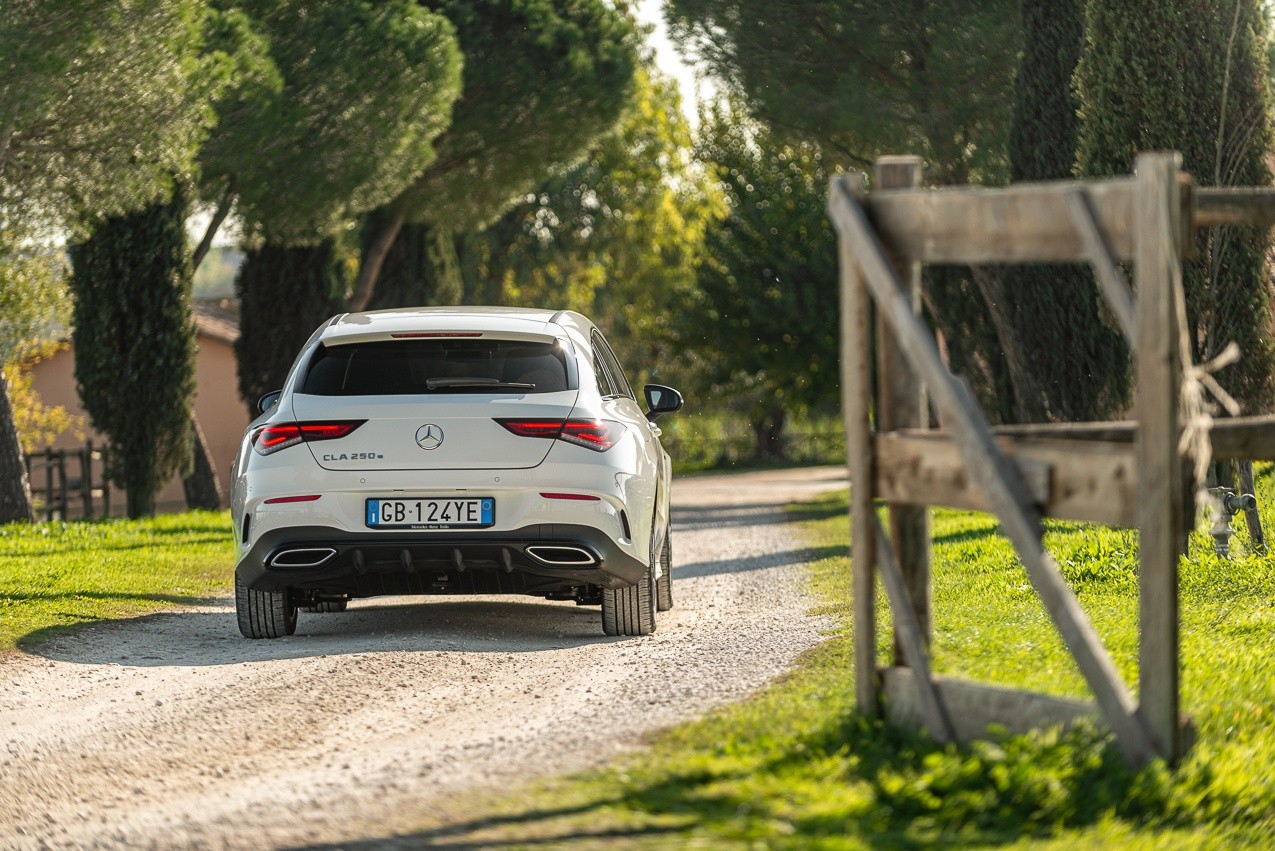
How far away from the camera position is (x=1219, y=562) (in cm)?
1120

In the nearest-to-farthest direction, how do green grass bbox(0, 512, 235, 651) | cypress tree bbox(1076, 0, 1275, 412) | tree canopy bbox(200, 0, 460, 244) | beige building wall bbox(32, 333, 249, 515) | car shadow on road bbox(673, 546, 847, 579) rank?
green grass bbox(0, 512, 235, 651), cypress tree bbox(1076, 0, 1275, 412), car shadow on road bbox(673, 546, 847, 579), tree canopy bbox(200, 0, 460, 244), beige building wall bbox(32, 333, 249, 515)

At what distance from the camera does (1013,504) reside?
16.2 ft

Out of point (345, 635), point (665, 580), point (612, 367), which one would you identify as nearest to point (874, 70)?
point (665, 580)

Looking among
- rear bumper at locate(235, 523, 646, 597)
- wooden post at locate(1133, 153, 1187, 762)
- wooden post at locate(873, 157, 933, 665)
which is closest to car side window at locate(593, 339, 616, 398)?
rear bumper at locate(235, 523, 646, 597)

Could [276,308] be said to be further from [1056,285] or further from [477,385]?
[477,385]

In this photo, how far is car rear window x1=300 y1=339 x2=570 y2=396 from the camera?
29.7 feet

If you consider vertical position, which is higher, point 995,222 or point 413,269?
point 413,269

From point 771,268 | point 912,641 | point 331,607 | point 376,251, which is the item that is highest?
point 376,251

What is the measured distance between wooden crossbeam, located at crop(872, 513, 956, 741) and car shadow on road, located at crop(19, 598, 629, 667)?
11.5 feet

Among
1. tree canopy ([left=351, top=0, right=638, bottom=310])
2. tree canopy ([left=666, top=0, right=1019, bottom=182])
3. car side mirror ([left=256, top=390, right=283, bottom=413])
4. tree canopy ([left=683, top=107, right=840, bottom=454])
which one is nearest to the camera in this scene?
car side mirror ([left=256, top=390, right=283, bottom=413])

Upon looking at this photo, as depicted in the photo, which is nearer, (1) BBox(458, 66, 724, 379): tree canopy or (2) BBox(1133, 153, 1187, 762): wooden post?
(2) BBox(1133, 153, 1187, 762): wooden post

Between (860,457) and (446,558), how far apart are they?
11.7ft

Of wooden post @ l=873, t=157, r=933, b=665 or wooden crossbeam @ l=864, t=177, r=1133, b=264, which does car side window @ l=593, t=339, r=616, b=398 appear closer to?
wooden post @ l=873, t=157, r=933, b=665

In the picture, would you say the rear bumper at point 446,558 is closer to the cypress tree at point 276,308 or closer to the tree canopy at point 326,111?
the tree canopy at point 326,111
